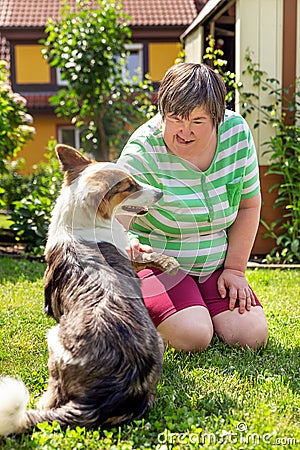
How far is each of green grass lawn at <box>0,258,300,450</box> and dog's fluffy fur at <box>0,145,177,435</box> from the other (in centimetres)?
9

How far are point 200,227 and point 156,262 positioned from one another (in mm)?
412

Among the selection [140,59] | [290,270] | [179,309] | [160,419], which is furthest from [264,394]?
[140,59]

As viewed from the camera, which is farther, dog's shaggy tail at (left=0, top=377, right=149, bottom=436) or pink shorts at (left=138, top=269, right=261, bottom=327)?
pink shorts at (left=138, top=269, right=261, bottom=327)

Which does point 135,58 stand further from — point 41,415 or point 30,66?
point 41,415

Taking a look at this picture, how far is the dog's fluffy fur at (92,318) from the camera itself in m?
2.33

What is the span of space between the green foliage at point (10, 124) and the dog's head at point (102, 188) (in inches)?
167

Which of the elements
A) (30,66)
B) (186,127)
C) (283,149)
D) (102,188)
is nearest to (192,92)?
(186,127)

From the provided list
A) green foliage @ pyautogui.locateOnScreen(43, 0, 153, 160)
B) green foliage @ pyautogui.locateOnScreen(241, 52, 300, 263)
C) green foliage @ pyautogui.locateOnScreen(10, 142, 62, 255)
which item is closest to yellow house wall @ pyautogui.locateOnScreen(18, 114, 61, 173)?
green foliage @ pyautogui.locateOnScreen(43, 0, 153, 160)

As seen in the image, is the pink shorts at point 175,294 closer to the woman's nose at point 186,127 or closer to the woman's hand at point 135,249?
the woman's hand at point 135,249

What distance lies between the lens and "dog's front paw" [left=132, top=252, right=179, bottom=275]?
125 inches

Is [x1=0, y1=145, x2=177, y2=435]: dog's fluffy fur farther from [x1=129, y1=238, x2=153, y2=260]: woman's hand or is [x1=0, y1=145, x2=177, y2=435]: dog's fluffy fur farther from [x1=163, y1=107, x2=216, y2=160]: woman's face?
[x1=163, y1=107, x2=216, y2=160]: woman's face

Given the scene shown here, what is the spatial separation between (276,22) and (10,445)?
5357mm

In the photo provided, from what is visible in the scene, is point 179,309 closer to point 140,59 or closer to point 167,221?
point 167,221

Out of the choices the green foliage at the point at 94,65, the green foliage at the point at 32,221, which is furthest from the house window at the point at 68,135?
the green foliage at the point at 32,221
